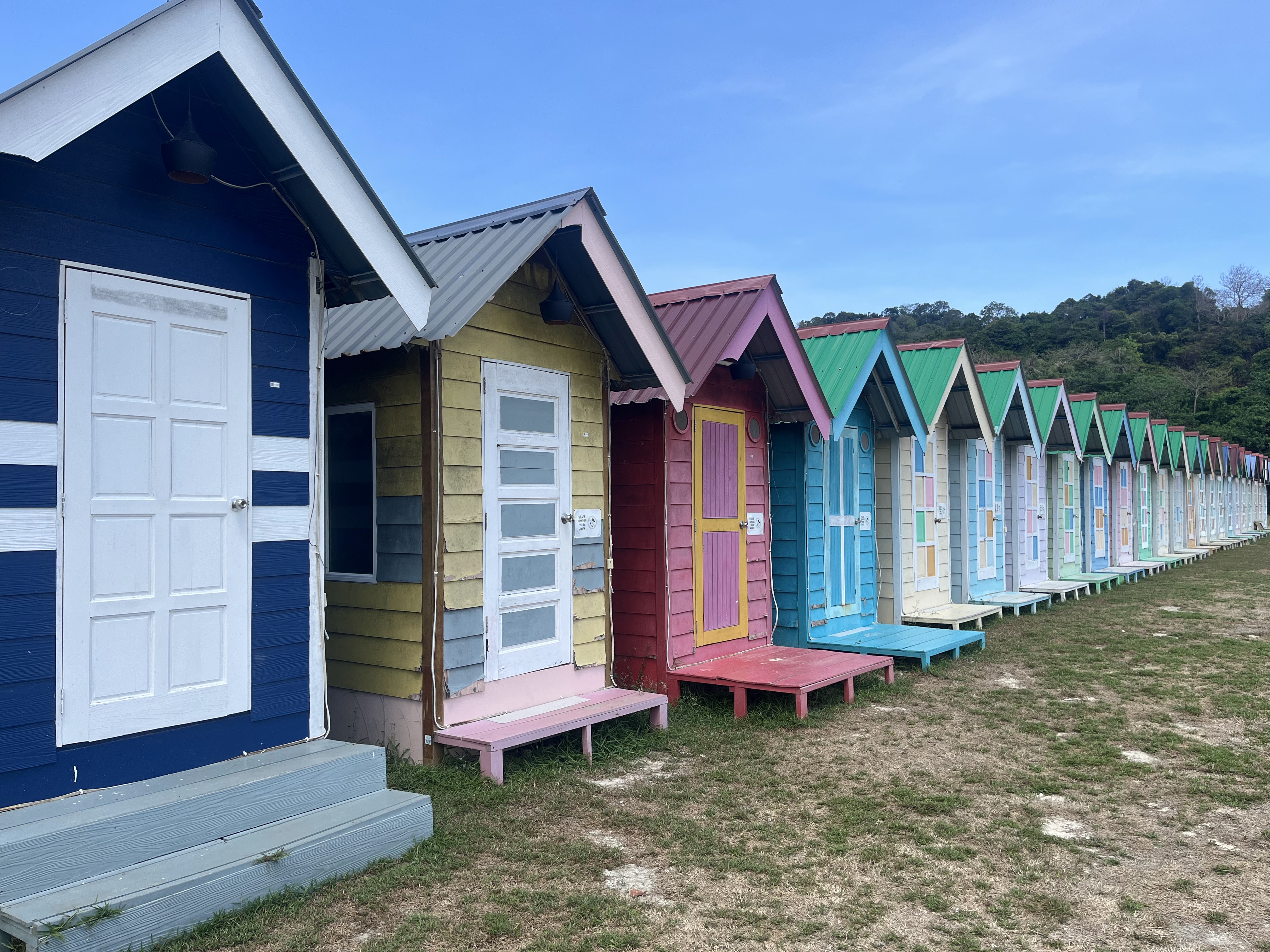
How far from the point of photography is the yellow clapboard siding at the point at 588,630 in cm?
678

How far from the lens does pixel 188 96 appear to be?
423cm

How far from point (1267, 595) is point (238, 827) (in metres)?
17.2

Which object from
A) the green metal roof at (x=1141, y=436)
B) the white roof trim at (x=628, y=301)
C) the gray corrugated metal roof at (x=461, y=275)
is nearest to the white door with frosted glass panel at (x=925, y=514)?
the white roof trim at (x=628, y=301)

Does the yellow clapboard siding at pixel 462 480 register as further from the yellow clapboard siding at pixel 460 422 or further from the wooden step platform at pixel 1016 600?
the wooden step platform at pixel 1016 600

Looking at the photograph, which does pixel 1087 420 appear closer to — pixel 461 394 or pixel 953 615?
pixel 953 615

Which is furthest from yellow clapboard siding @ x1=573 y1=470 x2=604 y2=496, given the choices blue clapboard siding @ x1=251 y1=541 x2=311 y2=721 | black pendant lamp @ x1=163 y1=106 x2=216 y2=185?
black pendant lamp @ x1=163 y1=106 x2=216 y2=185

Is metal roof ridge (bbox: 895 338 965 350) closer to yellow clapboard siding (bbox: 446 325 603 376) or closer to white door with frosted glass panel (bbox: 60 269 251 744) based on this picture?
yellow clapboard siding (bbox: 446 325 603 376)

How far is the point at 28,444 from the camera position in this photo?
3691mm

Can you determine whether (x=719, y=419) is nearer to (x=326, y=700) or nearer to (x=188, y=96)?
(x=326, y=700)

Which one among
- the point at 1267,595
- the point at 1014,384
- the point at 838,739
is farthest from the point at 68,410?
the point at 1267,595

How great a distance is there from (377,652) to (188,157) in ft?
10.4

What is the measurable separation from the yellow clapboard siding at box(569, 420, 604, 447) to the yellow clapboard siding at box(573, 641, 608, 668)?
146 centimetres

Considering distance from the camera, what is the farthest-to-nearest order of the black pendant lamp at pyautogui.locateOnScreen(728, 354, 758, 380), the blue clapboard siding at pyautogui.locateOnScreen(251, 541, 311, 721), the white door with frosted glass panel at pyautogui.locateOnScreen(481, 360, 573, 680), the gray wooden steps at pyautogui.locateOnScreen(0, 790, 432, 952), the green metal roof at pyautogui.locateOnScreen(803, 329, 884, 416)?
the green metal roof at pyautogui.locateOnScreen(803, 329, 884, 416)
the black pendant lamp at pyautogui.locateOnScreen(728, 354, 758, 380)
the white door with frosted glass panel at pyautogui.locateOnScreen(481, 360, 573, 680)
the blue clapboard siding at pyautogui.locateOnScreen(251, 541, 311, 721)
the gray wooden steps at pyautogui.locateOnScreen(0, 790, 432, 952)

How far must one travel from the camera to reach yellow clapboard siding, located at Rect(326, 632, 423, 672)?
5805 millimetres
